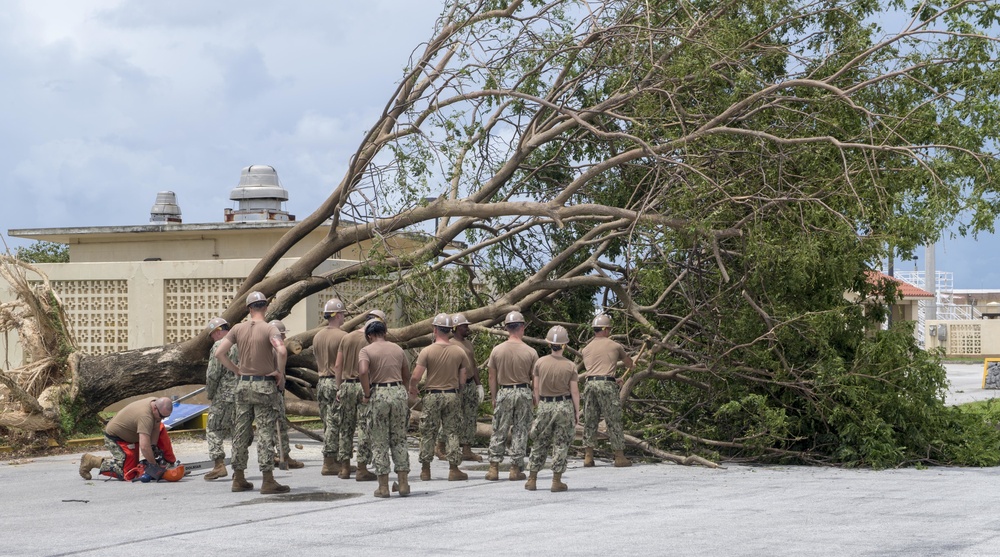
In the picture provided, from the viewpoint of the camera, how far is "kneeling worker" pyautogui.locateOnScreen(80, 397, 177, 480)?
1277 centimetres

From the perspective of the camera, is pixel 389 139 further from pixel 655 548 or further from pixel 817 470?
pixel 655 548

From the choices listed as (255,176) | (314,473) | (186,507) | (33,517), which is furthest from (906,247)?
(255,176)

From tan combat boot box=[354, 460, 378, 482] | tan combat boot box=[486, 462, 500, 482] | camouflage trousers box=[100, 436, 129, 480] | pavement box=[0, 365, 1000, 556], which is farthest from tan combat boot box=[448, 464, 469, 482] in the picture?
camouflage trousers box=[100, 436, 129, 480]

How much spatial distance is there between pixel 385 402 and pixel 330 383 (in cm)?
237

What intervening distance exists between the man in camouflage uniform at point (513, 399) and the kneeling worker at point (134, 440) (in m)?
3.62

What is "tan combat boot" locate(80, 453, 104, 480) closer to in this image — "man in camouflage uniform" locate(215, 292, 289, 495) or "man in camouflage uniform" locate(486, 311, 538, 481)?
"man in camouflage uniform" locate(215, 292, 289, 495)

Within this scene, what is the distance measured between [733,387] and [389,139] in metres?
5.86

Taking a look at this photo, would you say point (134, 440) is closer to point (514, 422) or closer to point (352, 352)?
point (352, 352)

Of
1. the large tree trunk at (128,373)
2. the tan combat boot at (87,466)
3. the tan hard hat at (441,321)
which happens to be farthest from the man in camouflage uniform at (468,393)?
the large tree trunk at (128,373)

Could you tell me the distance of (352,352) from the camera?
13367 mm

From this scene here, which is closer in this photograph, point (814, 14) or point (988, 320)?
point (814, 14)

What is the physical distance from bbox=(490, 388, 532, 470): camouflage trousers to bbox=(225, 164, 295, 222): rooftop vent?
1837 centimetres

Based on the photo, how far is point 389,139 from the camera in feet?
53.8

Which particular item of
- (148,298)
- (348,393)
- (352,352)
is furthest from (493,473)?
(148,298)
